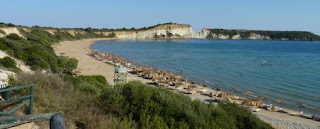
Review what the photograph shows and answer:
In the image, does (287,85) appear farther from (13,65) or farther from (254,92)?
(13,65)

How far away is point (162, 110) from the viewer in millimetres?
8781

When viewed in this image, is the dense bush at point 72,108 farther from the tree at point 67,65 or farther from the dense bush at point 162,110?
the tree at point 67,65

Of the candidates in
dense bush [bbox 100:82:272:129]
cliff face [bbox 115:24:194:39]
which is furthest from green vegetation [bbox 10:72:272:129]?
cliff face [bbox 115:24:194:39]

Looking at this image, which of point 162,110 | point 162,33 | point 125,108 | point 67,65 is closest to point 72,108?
point 125,108

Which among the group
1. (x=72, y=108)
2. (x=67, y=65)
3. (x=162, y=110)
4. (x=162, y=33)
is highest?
(x=162, y=33)

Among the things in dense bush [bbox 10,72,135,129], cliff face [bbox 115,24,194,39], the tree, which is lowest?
the tree

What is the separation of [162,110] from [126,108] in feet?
3.85

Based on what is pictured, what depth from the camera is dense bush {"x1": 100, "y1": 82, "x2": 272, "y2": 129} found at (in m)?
8.25

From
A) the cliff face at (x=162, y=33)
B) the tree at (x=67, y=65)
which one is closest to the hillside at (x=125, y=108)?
the tree at (x=67, y=65)

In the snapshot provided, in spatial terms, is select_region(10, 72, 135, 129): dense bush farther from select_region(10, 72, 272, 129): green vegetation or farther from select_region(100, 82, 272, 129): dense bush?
select_region(100, 82, 272, 129): dense bush

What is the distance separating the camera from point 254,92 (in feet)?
78.5

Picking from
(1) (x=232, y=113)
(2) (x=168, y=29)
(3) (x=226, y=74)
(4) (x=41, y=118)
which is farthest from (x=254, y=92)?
(2) (x=168, y=29)

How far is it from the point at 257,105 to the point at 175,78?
10610 millimetres

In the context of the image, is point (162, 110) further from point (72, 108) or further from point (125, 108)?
point (72, 108)
